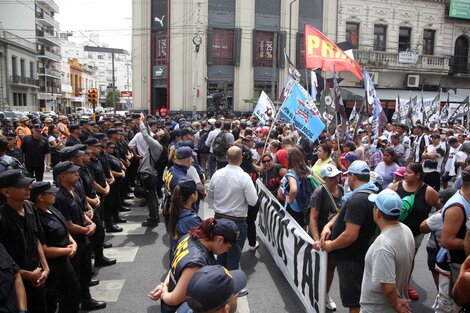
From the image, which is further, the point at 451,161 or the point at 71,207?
the point at 451,161

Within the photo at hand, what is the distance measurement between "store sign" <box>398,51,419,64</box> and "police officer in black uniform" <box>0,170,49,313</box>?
3241 centimetres

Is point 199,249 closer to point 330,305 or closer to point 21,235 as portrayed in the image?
point 21,235

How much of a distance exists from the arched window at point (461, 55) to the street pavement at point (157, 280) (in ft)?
105

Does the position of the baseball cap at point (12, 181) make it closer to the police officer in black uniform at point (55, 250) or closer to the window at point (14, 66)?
the police officer in black uniform at point (55, 250)

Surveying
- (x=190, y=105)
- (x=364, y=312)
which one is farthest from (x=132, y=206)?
(x=190, y=105)

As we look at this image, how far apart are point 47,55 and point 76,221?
63.9 metres

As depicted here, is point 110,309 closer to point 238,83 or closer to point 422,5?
point 238,83

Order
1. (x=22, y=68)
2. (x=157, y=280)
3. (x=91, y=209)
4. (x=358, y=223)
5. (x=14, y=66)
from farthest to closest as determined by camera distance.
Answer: (x=22, y=68) < (x=14, y=66) < (x=157, y=280) < (x=91, y=209) < (x=358, y=223)

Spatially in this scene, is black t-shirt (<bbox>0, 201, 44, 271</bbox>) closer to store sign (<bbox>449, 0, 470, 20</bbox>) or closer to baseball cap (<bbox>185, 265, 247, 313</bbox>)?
baseball cap (<bbox>185, 265, 247, 313</bbox>)

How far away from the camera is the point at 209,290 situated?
191 centimetres

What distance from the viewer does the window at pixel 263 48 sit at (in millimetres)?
32625

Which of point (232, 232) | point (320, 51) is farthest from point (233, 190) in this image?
point (320, 51)

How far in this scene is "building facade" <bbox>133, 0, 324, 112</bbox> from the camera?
A: 31.4 metres

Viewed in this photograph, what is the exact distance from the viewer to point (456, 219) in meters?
3.60
